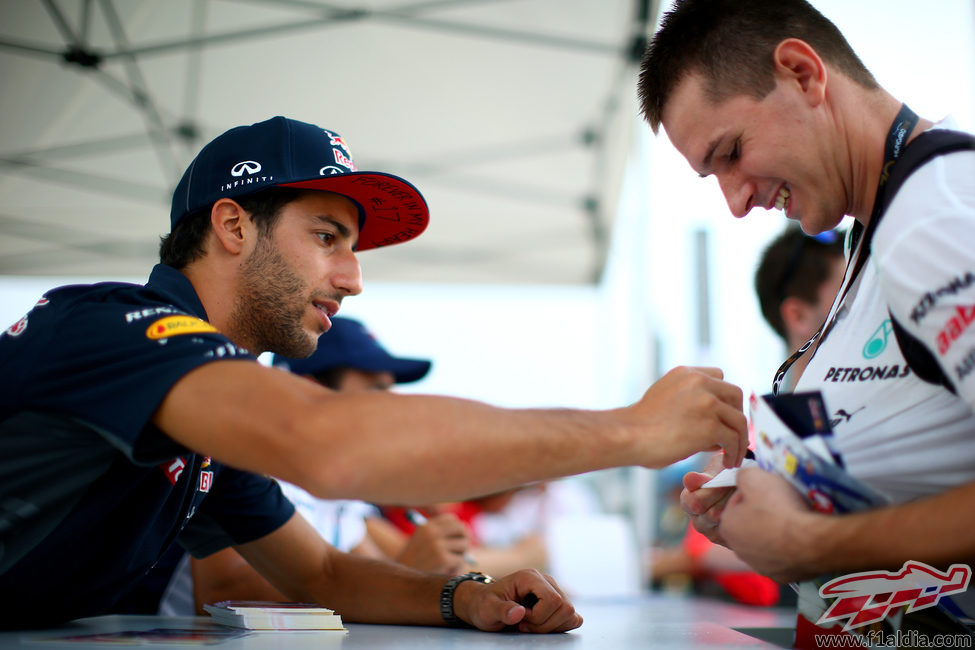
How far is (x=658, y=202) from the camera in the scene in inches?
205

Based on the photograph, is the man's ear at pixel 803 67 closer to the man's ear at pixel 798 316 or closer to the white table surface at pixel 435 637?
the white table surface at pixel 435 637

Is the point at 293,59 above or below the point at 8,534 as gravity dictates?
above

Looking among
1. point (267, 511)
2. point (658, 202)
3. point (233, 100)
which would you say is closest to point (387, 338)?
point (233, 100)

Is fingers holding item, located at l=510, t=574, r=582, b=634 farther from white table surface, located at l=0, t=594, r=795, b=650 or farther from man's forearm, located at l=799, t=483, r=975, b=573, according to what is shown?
man's forearm, located at l=799, t=483, r=975, b=573

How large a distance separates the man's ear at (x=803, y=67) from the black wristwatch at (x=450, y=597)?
1.09 m

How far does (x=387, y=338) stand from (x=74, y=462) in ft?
20.1

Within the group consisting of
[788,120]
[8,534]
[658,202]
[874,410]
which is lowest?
[8,534]

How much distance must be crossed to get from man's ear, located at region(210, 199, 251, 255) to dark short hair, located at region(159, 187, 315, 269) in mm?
18

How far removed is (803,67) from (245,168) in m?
1.11

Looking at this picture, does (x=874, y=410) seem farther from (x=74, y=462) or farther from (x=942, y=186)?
(x=74, y=462)

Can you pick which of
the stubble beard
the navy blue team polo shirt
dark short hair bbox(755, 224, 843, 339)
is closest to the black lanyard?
the navy blue team polo shirt

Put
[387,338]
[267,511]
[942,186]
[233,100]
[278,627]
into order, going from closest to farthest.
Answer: [942,186] → [278,627] → [267,511] → [233,100] → [387,338]

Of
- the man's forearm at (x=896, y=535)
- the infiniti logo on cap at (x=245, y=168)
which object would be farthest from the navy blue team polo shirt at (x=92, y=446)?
the man's forearm at (x=896, y=535)

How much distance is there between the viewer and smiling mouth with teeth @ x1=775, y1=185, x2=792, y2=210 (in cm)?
139
